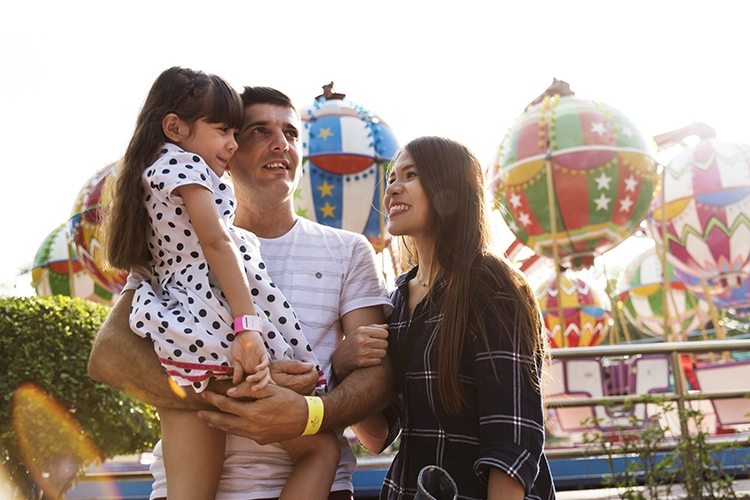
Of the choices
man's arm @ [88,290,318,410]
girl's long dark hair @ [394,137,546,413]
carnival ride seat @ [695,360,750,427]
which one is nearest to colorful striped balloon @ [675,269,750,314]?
carnival ride seat @ [695,360,750,427]

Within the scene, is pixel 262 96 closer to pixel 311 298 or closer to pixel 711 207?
pixel 311 298

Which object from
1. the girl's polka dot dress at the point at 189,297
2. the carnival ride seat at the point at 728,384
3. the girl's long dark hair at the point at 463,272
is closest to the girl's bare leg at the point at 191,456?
Result: the girl's polka dot dress at the point at 189,297

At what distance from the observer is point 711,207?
13.6 meters

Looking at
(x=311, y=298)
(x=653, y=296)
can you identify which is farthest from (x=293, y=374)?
(x=653, y=296)

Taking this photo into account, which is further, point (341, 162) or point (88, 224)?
point (88, 224)

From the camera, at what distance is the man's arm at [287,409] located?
1999mm

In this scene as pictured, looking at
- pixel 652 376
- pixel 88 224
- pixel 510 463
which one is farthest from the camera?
pixel 88 224

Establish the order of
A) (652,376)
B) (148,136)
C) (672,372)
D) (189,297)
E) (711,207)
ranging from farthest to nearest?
(711,207)
(652,376)
(672,372)
(148,136)
(189,297)

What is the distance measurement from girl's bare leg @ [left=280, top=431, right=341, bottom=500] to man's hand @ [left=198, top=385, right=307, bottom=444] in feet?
0.29

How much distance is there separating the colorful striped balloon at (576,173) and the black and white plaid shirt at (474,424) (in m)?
8.88

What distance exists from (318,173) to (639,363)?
17.4 ft

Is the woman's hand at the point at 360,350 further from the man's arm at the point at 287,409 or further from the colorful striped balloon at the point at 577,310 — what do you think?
the colorful striped balloon at the point at 577,310

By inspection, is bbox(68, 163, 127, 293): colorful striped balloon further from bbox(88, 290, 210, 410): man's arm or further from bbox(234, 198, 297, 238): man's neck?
bbox(88, 290, 210, 410): man's arm

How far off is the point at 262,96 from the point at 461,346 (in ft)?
3.97
